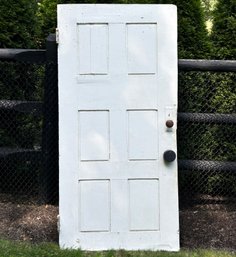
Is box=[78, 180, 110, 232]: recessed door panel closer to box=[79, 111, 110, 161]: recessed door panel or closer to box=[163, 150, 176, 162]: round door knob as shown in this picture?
box=[79, 111, 110, 161]: recessed door panel

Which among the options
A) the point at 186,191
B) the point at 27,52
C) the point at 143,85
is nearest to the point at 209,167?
the point at 186,191

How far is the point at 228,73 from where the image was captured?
6.07 meters

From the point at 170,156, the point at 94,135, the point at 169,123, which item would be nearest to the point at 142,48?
the point at 169,123

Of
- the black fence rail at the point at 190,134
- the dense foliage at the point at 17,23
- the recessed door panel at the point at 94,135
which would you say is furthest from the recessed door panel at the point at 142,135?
the dense foliage at the point at 17,23

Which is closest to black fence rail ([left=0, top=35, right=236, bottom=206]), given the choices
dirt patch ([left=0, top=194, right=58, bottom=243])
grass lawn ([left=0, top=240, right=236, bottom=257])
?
dirt patch ([left=0, top=194, right=58, bottom=243])

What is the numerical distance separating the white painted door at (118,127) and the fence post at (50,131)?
0.43 m

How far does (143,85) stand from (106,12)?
73cm

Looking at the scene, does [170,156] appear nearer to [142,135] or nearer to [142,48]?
[142,135]

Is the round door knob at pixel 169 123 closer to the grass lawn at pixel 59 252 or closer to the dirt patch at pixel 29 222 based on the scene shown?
the grass lawn at pixel 59 252

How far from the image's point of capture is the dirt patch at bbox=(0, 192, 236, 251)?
209 inches

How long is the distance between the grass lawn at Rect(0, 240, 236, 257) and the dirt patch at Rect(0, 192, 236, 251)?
0.20 metres

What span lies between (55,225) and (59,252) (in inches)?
22.4

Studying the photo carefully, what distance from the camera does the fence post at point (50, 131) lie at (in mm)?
5562

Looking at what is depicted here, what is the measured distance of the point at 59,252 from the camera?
16.2 feet
